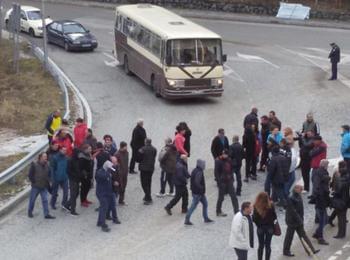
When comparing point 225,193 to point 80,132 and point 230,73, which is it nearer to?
point 80,132

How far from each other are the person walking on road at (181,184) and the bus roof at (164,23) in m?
11.5

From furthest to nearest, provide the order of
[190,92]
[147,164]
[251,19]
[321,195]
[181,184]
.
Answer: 1. [251,19]
2. [190,92]
3. [147,164]
4. [181,184]
5. [321,195]

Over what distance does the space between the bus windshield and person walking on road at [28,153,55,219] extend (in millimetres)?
Answer: 11716

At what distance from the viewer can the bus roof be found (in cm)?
2988

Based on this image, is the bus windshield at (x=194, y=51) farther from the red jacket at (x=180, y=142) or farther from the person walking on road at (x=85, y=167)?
the person walking on road at (x=85, y=167)

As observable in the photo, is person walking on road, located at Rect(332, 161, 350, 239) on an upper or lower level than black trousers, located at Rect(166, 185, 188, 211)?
upper

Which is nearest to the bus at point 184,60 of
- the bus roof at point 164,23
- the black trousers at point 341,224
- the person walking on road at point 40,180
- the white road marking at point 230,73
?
the bus roof at point 164,23

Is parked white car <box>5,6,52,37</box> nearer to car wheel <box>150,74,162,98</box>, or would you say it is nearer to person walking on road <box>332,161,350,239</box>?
car wheel <box>150,74,162,98</box>

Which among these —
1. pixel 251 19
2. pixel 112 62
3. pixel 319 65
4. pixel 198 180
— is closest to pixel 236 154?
pixel 198 180

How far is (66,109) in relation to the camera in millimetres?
27844

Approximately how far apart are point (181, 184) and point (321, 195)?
300cm

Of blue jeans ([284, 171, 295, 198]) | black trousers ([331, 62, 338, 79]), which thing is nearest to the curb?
black trousers ([331, 62, 338, 79])

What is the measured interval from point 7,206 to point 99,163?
7.42ft

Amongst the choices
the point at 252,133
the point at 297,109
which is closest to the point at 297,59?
the point at 297,109
